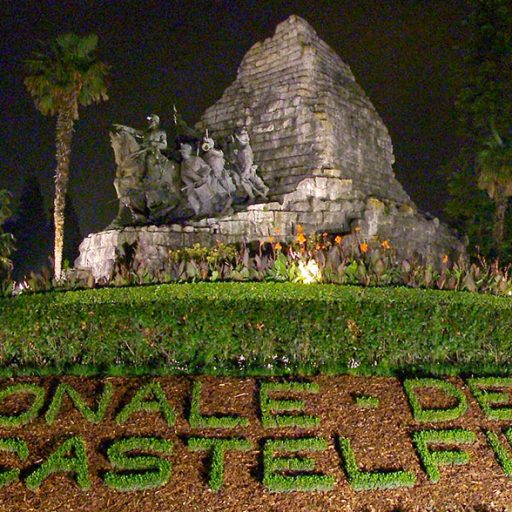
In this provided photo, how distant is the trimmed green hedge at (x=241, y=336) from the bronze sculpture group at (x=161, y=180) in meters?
10.2

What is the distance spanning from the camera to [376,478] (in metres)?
6.03

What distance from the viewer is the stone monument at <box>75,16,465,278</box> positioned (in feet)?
60.4

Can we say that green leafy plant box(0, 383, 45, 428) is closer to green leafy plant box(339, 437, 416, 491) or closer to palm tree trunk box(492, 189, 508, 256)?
green leafy plant box(339, 437, 416, 491)

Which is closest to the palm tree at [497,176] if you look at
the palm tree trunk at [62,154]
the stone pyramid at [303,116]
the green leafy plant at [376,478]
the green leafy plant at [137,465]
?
the stone pyramid at [303,116]

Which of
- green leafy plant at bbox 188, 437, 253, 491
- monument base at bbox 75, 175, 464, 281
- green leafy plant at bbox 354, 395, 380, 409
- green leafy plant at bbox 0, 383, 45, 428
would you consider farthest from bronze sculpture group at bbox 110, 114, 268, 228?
green leafy plant at bbox 188, 437, 253, 491

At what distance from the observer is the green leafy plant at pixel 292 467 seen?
593 cm

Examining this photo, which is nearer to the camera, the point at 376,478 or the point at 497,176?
the point at 376,478

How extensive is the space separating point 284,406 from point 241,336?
132 centimetres

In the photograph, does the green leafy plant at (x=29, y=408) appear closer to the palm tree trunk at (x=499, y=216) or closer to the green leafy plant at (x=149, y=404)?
the green leafy plant at (x=149, y=404)

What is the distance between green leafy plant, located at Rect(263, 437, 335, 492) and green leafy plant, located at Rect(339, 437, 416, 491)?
0.20m

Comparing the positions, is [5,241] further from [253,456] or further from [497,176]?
[253,456]

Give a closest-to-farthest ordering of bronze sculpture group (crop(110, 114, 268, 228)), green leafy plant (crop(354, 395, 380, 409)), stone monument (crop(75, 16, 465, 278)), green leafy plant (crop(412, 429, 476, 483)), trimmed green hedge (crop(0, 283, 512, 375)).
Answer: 1. green leafy plant (crop(412, 429, 476, 483))
2. green leafy plant (crop(354, 395, 380, 409))
3. trimmed green hedge (crop(0, 283, 512, 375))
4. stone monument (crop(75, 16, 465, 278))
5. bronze sculpture group (crop(110, 114, 268, 228))

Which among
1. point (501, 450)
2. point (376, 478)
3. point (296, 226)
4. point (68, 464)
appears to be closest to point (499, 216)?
point (296, 226)

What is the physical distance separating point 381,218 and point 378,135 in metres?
4.96
